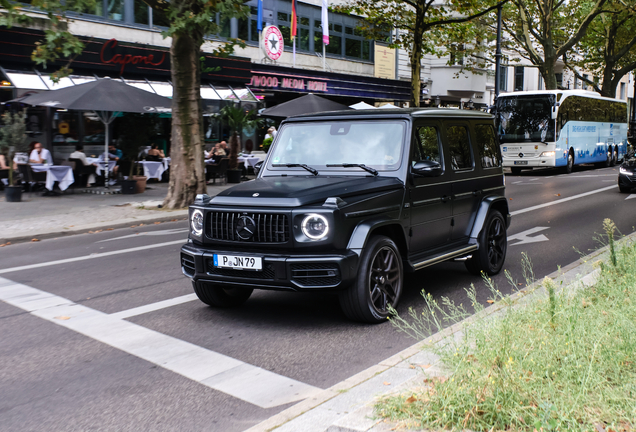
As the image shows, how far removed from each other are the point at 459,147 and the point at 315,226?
269 cm

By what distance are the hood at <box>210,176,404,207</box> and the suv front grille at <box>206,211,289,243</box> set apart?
4.1 inches

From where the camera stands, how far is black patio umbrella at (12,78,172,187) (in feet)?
53.5

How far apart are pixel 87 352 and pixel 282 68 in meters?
25.2

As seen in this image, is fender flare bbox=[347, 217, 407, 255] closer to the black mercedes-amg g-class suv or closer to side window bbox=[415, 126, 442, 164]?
the black mercedes-amg g-class suv

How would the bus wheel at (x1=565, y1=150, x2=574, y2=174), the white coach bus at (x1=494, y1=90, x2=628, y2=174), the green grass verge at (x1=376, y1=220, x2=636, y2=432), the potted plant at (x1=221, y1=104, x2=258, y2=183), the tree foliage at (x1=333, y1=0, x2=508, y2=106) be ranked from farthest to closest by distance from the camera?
the bus wheel at (x1=565, y1=150, x2=574, y2=174) → the white coach bus at (x1=494, y1=90, x2=628, y2=174) → the tree foliage at (x1=333, y1=0, x2=508, y2=106) → the potted plant at (x1=221, y1=104, x2=258, y2=183) → the green grass verge at (x1=376, y1=220, x2=636, y2=432)

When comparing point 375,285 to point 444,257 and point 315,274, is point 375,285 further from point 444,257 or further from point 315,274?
point 444,257

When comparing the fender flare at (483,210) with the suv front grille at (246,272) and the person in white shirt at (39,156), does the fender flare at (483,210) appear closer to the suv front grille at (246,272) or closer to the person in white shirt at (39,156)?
the suv front grille at (246,272)

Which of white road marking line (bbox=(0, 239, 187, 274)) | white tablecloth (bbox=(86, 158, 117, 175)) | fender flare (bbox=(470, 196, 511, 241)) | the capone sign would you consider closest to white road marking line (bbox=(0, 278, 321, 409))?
white road marking line (bbox=(0, 239, 187, 274))

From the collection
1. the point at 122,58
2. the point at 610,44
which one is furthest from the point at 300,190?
the point at 610,44

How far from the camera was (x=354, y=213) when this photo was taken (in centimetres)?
543

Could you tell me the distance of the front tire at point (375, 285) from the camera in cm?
541

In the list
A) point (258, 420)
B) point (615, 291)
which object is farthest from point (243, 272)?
point (615, 291)

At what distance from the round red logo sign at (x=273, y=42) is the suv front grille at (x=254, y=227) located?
2379 cm

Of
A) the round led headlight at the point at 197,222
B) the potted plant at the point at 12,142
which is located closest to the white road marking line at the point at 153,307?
the round led headlight at the point at 197,222
